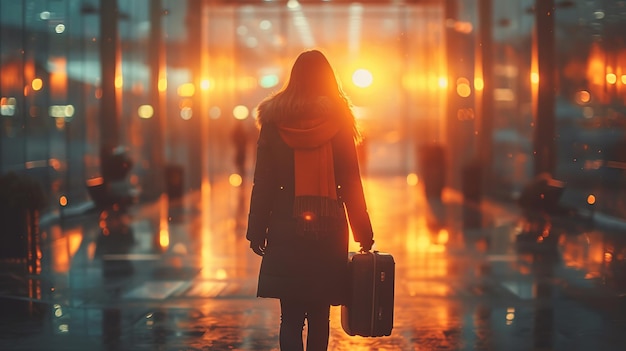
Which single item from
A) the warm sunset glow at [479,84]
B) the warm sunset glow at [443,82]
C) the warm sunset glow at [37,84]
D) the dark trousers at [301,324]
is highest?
the warm sunset glow at [443,82]

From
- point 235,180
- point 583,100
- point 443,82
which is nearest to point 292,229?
point 583,100

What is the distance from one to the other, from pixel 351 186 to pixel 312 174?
22 cm

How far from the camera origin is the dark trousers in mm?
5254

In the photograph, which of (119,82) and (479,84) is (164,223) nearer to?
(119,82)

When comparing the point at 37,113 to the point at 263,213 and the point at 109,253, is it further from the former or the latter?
the point at 263,213

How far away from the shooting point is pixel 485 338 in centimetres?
734

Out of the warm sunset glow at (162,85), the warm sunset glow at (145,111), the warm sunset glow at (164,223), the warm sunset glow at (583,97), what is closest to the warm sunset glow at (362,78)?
the warm sunset glow at (162,85)

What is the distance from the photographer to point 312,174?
5219 mm

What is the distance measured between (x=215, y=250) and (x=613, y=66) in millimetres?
5465

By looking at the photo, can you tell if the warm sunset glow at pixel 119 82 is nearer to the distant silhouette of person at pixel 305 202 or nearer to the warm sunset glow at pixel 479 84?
the warm sunset glow at pixel 479 84

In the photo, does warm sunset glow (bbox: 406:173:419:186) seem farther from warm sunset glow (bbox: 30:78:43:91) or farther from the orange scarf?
the orange scarf

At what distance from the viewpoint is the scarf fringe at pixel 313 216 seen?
17.0 ft

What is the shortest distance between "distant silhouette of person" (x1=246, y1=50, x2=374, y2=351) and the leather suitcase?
7cm

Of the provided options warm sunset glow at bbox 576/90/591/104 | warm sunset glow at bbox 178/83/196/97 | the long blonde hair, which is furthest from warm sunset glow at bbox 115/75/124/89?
the long blonde hair
